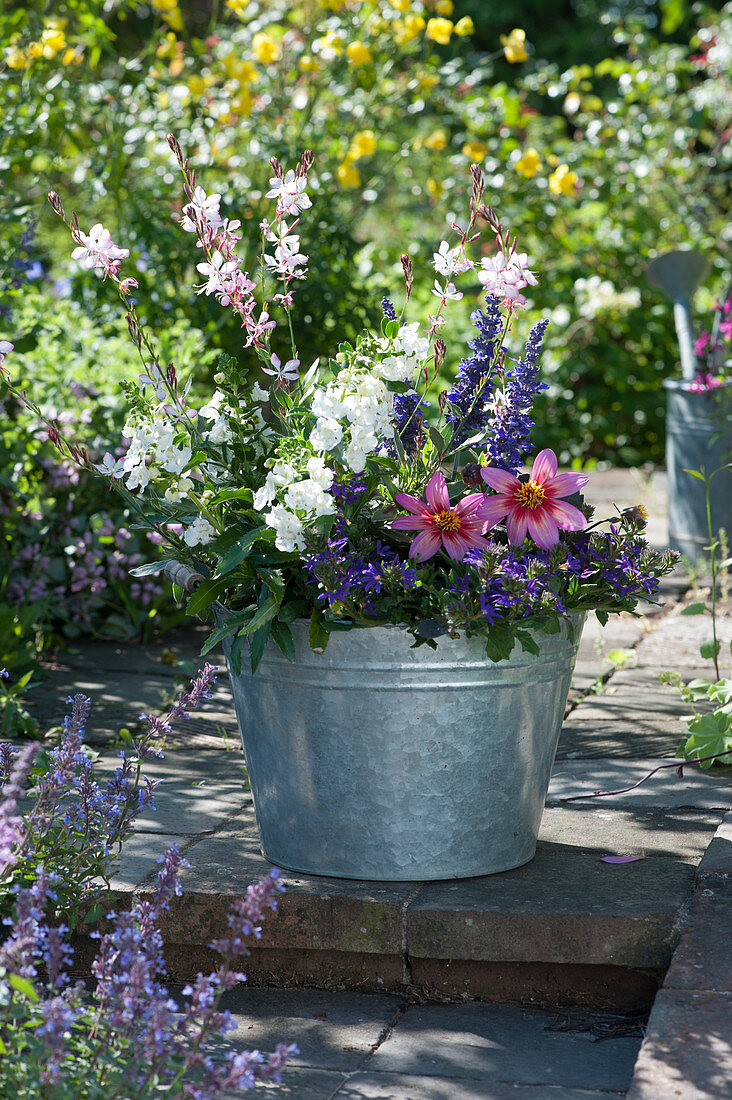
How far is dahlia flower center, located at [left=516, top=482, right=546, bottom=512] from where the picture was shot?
2.04 meters

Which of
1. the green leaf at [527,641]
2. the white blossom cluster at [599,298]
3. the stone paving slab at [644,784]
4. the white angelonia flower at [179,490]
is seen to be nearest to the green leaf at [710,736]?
the stone paving slab at [644,784]

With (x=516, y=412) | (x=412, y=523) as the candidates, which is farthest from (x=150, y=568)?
(x=516, y=412)

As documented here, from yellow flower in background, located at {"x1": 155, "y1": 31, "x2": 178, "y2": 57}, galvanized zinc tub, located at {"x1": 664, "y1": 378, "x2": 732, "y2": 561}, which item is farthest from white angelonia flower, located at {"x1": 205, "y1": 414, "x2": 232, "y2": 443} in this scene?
yellow flower in background, located at {"x1": 155, "y1": 31, "x2": 178, "y2": 57}

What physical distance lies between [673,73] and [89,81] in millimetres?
4055

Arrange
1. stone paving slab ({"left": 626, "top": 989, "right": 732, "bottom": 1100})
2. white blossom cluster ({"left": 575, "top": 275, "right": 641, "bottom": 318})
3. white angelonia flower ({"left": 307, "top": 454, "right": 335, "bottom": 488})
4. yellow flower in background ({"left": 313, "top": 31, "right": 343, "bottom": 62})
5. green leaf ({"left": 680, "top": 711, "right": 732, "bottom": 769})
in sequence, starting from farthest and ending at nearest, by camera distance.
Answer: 1. white blossom cluster ({"left": 575, "top": 275, "right": 641, "bottom": 318})
2. yellow flower in background ({"left": 313, "top": 31, "right": 343, "bottom": 62})
3. green leaf ({"left": 680, "top": 711, "right": 732, "bottom": 769})
4. white angelonia flower ({"left": 307, "top": 454, "right": 335, "bottom": 488})
5. stone paving slab ({"left": 626, "top": 989, "right": 732, "bottom": 1100})

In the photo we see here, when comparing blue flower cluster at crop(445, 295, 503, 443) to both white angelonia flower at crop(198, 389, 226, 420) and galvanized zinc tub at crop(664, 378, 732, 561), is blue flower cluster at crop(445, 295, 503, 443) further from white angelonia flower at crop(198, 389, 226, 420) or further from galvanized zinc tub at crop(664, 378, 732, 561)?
galvanized zinc tub at crop(664, 378, 732, 561)

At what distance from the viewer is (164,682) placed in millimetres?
3672

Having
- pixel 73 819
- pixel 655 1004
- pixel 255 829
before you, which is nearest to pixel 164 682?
pixel 255 829

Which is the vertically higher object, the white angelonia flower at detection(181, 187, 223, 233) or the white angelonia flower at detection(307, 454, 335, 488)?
the white angelonia flower at detection(181, 187, 223, 233)

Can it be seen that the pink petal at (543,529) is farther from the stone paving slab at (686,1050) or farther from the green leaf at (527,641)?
the stone paving slab at (686,1050)

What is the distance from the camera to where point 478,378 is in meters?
2.14

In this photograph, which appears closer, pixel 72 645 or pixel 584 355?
pixel 72 645

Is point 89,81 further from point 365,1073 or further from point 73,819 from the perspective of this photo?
point 365,1073

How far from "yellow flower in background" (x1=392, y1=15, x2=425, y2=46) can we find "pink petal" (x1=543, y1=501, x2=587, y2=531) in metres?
3.43
